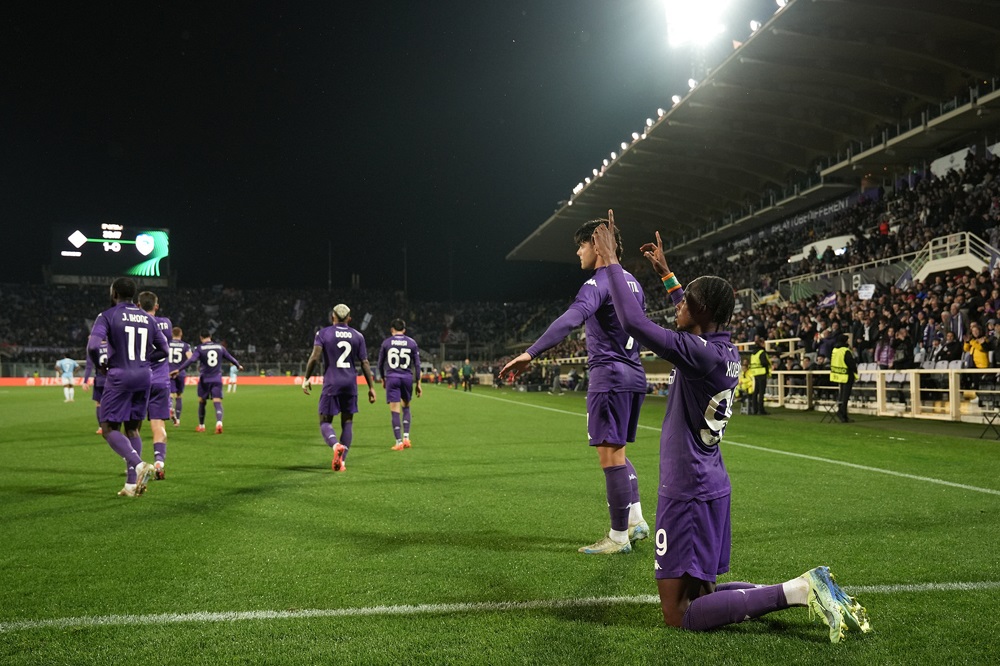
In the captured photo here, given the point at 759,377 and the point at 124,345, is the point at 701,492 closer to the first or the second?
the point at 124,345

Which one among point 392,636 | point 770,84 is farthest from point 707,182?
point 392,636

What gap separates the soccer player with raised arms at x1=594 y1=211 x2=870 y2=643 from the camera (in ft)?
Result: 10.5

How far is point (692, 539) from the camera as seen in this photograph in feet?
10.7

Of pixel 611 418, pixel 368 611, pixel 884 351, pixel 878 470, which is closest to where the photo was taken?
pixel 368 611

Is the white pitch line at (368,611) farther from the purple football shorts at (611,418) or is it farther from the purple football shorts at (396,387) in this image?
the purple football shorts at (396,387)

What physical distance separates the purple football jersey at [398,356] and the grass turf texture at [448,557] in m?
2.03

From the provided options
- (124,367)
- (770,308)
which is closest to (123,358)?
(124,367)

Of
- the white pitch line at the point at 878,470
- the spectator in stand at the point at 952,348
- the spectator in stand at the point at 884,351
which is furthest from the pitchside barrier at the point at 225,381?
the white pitch line at the point at 878,470

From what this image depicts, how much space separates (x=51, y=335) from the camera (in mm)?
57812

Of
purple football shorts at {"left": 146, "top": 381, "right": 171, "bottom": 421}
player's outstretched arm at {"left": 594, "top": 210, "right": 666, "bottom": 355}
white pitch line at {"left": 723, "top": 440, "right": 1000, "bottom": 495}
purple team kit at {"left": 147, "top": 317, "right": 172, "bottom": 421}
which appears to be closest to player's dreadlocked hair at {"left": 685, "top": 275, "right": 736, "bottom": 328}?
player's outstretched arm at {"left": 594, "top": 210, "right": 666, "bottom": 355}

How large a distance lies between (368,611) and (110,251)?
5183 centimetres

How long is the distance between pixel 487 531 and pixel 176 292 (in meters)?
70.6

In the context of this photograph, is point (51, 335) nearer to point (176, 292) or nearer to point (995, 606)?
point (176, 292)

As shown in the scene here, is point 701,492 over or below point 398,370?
below
